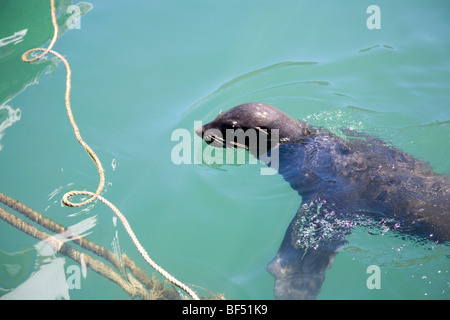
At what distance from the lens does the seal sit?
4766 millimetres

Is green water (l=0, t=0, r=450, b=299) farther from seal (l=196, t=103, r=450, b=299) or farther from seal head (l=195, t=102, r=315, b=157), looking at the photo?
seal head (l=195, t=102, r=315, b=157)

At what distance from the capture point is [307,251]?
16.6ft

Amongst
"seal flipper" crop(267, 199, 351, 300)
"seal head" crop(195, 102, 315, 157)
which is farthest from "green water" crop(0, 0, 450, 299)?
"seal head" crop(195, 102, 315, 157)

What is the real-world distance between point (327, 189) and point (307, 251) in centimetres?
86

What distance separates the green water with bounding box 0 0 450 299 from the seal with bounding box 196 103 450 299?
258mm

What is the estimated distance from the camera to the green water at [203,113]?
5.11 meters

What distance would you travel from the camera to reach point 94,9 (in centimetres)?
887

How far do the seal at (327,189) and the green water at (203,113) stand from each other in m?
0.26

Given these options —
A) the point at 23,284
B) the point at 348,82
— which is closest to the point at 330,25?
the point at 348,82

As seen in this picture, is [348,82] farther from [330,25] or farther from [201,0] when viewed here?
[201,0]

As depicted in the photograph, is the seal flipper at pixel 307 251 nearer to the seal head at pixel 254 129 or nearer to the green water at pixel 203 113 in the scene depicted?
the green water at pixel 203 113

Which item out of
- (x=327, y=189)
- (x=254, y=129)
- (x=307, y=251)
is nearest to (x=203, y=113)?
(x=254, y=129)

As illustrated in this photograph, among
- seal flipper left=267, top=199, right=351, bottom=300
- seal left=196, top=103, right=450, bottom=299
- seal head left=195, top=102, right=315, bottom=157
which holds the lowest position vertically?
seal flipper left=267, top=199, right=351, bottom=300

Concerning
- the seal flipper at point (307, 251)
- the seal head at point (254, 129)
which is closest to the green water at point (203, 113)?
the seal flipper at point (307, 251)
